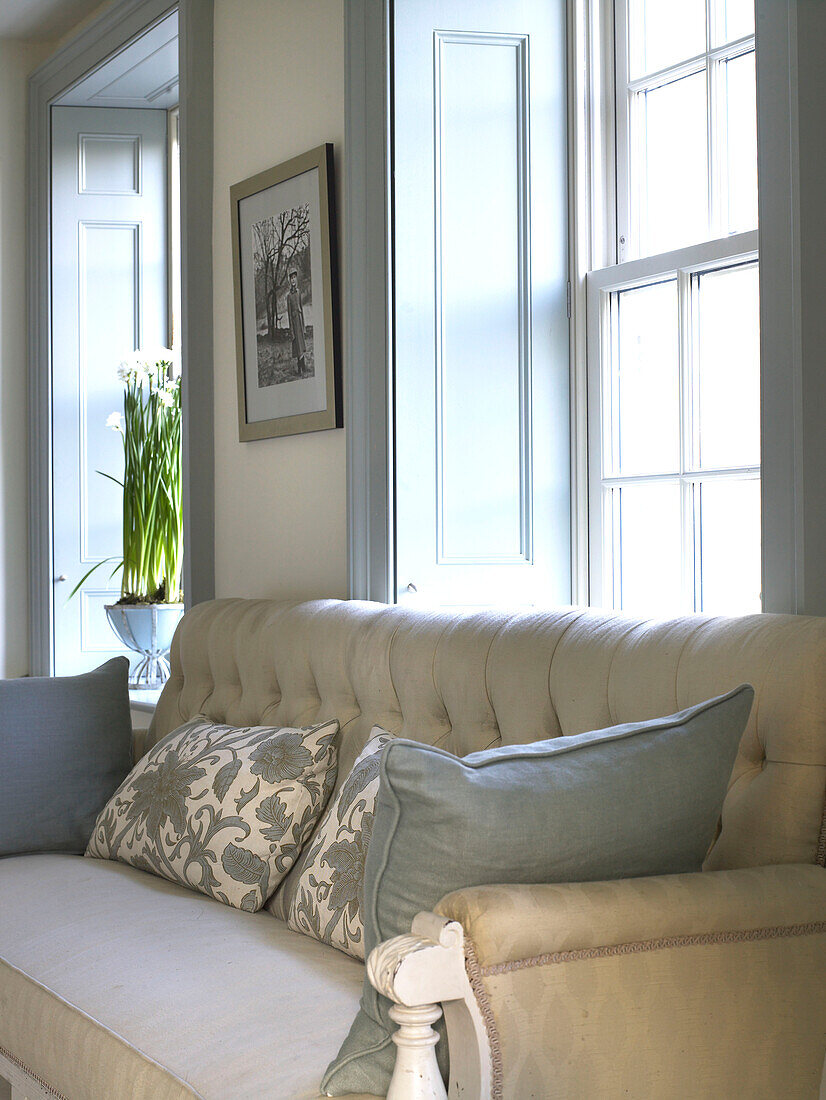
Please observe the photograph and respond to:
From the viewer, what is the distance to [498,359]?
2.61 meters

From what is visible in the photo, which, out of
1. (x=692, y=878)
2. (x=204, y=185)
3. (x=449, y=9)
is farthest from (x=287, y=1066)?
(x=204, y=185)

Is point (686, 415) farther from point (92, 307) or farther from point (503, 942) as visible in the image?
point (92, 307)

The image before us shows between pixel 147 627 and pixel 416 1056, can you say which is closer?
pixel 416 1056

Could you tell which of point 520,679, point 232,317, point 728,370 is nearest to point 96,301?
point 232,317

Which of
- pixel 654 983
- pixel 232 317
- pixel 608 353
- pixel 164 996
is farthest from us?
pixel 232 317

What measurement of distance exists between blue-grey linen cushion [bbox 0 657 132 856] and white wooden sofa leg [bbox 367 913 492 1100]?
165 centimetres

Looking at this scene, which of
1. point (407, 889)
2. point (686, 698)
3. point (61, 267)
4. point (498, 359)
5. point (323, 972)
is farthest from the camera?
point (61, 267)

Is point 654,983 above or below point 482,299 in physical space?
below

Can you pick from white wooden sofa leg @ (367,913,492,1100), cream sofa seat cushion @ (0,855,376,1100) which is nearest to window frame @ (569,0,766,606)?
cream sofa seat cushion @ (0,855,376,1100)

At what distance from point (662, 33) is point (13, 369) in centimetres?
279

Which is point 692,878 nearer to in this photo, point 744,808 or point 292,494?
point 744,808

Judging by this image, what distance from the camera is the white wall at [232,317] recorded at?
287 centimetres

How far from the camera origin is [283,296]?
9.80 feet

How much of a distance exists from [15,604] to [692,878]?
3.52m
